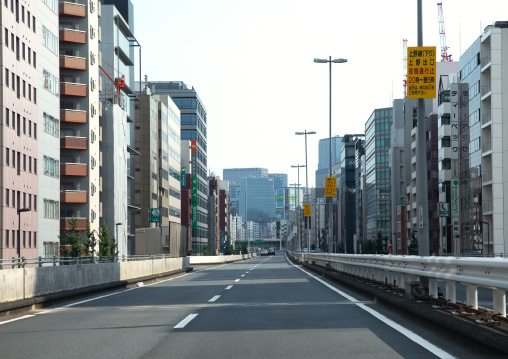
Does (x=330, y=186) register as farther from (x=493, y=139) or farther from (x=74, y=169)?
(x=74, y=169)

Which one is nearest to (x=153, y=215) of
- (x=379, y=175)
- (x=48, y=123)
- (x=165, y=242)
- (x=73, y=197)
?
(x=73, y=197)

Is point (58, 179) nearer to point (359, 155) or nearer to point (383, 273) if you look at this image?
point (383, 273)

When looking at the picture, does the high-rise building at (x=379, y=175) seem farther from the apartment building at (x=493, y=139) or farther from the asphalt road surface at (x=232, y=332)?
the asphalt road surface at (x=232, y=332)

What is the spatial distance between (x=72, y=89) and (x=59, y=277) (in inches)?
2203

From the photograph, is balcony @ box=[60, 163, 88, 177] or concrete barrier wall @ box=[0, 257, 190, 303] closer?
concrete barrier wall @ box=[0, 257, 190, 303]

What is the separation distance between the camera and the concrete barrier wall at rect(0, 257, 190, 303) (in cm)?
1670

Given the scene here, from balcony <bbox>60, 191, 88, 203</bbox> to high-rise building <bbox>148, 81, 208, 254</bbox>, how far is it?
68689mm

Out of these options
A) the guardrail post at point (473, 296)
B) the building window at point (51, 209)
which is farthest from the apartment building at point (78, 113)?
the guardrail post at point (473, 296)

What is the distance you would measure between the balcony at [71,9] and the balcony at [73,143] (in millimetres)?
12520

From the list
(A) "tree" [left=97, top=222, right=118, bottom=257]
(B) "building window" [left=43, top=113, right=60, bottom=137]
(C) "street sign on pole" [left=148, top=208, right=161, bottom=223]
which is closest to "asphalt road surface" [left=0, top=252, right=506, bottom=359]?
(A) "tree" [left=97, top=222, right=118, bottom=257]

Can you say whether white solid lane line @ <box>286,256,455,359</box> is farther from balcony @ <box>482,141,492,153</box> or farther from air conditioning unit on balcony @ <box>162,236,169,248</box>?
balcony @ <box>482,141,492,153</box>

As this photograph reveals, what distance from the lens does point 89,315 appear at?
48.6ft

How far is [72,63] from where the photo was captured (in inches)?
2911

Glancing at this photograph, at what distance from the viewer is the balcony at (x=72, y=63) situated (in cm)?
7356
